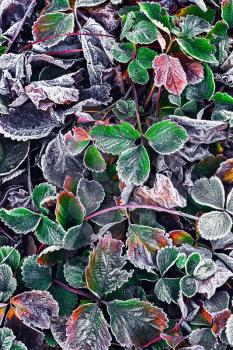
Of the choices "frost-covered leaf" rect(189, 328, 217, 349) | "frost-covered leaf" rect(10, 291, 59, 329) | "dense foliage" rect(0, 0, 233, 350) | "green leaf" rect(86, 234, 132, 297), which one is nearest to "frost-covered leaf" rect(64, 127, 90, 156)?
"dense foliage" rect(0, 0, 233, 350)

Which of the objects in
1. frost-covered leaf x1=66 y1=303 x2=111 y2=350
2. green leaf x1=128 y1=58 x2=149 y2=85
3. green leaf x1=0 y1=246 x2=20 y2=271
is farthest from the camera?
green leaf x1=128 y1=58 x2=149 y2=85

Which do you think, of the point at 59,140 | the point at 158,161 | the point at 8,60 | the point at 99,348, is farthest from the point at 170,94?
the point at 99,348

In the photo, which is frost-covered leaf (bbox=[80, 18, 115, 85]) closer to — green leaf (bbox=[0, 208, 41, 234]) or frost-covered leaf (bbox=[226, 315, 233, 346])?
green leaf (bbox=[0, 208, 41, 234])

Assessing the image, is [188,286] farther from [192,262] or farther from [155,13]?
[155,13]

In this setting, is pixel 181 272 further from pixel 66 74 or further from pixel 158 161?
pixel 66 74

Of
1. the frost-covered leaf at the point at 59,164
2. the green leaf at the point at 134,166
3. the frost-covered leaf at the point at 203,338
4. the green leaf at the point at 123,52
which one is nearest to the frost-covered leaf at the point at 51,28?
the green leaf at the point at 123,52

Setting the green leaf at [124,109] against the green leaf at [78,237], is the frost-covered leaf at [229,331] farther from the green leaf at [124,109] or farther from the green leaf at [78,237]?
the green leaf at [124,109]

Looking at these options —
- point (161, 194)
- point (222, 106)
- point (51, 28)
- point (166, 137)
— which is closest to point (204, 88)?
point (222, 106)
